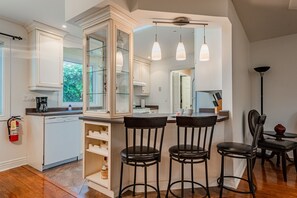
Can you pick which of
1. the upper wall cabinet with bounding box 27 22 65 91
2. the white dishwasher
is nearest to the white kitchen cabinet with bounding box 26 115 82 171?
the white dishwasher

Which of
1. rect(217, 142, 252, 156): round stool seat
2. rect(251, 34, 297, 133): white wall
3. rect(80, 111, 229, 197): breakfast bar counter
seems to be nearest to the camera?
rect(217, 142, 252, 156): round stool seat

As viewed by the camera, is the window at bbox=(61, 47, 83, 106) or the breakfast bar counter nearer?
the breakfast bar counter

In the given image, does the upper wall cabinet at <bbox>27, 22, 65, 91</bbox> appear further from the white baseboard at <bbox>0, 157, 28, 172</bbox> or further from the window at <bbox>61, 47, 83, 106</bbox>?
the white baseboard at <bbox>0, 157, 28, 172</bbox>

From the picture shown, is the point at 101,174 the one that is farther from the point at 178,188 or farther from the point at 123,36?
the point at 123,36

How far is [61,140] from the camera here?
11.1ft

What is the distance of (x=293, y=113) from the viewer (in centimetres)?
364

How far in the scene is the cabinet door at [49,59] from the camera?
3.40 m

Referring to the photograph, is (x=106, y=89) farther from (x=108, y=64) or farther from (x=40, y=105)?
(x=40, y=105)

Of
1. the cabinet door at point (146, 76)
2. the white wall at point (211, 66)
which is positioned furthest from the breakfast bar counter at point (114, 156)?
the cabinet door at point (146, 76)

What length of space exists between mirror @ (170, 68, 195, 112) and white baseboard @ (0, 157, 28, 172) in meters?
3.87

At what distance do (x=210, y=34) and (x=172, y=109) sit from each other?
3058mm

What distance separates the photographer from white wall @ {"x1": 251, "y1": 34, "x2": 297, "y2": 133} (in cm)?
365

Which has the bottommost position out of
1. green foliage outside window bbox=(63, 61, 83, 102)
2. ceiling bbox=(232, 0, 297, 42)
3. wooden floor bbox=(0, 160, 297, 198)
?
wooden floor bbox=(0, 160, 297, 198)

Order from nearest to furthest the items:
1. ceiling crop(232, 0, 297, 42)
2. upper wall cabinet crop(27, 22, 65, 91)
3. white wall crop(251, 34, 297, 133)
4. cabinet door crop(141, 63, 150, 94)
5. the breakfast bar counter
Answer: the breakfast bar counter, ceiling crop(232, 0, 297, 42), upper wall cabinet crop(27, 22, 65, 91), white wall crop(251, 34, 297, 133), cabinet door crop(141, 63, 150, 94)
